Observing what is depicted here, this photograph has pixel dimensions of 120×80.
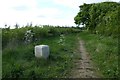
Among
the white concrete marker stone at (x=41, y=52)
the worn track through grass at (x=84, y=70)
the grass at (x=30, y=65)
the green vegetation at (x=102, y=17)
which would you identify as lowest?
the worn track through grass at (x=84, y=70)

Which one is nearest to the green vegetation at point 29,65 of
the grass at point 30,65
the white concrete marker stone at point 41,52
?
the grass at point 30,65

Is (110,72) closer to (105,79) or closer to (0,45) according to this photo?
(105,79)

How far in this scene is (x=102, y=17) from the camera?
33.4 metres

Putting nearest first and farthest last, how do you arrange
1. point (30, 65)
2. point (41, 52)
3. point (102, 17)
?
point (30, 65), point (41, 52), point (102, 17)

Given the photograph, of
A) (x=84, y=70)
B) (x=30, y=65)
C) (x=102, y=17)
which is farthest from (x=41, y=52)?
(x=102, y=17)

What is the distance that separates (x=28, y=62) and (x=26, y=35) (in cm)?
547

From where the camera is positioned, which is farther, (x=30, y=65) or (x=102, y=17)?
(x=102, y=17)

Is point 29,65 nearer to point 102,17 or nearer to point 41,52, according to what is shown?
point 41,52

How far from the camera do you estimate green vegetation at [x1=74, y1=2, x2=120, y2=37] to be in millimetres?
21253

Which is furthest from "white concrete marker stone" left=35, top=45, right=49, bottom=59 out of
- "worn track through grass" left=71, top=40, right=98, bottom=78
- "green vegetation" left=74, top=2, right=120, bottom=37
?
"green vegetation" left=74, top=2, right=120, bottom=37

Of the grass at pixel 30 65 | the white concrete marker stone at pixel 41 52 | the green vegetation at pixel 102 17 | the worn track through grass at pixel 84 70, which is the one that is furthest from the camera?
the green vegetation at pixel 102 17

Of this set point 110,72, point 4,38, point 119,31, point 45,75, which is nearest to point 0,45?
point 4,38

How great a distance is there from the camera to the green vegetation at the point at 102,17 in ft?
69.7

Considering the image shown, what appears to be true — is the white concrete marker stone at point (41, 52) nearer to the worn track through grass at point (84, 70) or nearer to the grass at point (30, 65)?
the grass at point (30, 65)
